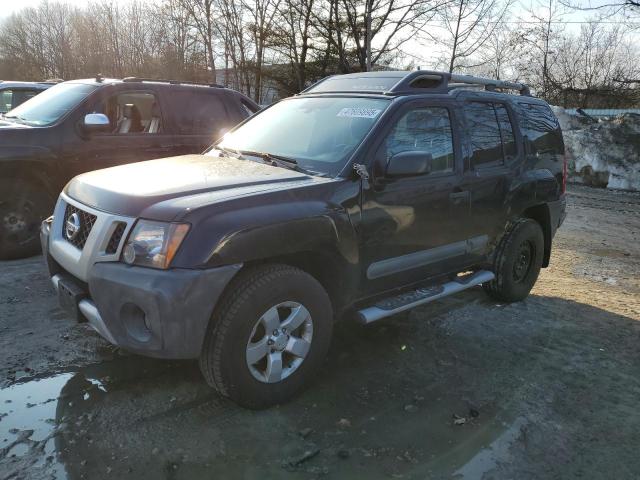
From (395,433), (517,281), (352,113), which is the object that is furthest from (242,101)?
Result: (395,433)

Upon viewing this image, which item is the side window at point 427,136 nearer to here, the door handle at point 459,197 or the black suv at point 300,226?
the black suv at point 300,226

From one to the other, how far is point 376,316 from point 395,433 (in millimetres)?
797

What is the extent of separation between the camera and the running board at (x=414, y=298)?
3482mm

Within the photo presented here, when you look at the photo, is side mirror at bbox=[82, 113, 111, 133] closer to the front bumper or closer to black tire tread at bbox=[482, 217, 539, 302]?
the front bumper

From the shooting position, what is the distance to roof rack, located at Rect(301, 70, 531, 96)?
3.95m

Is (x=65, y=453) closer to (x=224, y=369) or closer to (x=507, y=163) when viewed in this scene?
(x=224, y=369)

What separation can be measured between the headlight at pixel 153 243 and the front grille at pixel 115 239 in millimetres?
78

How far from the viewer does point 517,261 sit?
493cm

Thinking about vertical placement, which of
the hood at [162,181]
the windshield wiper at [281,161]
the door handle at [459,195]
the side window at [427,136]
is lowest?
the door handle at [459,195]

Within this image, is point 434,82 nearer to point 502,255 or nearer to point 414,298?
point 502,255

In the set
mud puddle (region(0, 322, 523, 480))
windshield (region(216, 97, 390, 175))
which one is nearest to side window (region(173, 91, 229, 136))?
windshield (region(216, 97, 390, 175))

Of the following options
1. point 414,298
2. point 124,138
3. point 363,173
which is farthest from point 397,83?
point 124,138

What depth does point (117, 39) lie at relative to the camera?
37.8 m

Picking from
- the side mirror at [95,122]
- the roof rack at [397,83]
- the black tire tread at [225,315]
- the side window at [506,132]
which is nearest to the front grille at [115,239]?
the black tire tread at [225,315]
